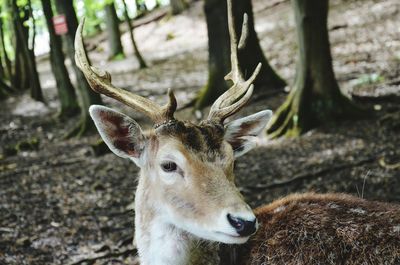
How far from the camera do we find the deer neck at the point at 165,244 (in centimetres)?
326

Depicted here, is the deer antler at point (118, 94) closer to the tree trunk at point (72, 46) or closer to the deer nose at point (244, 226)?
the deer nose at point (244, 226)

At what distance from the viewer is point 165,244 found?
328 centimetres

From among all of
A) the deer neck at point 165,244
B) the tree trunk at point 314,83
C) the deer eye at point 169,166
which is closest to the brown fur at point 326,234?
the deer neck at point 165,244

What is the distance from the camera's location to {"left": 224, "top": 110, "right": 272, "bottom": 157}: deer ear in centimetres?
369

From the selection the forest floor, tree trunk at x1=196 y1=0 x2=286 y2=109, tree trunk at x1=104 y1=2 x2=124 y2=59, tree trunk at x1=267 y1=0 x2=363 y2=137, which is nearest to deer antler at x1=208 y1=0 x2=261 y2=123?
the forest floor

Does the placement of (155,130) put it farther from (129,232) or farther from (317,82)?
(317,82)

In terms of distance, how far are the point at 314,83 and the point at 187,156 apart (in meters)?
5.43

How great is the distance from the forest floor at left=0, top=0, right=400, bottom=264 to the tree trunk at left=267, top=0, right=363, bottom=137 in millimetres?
242

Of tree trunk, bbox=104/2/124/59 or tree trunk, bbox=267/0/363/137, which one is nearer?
tree trunk, bbox=267/0/363/137

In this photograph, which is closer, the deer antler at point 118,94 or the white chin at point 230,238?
the white chin at point 230,238

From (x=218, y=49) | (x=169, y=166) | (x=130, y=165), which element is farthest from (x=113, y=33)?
(x=169, y=166)

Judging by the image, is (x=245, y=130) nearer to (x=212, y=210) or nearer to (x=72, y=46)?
(x=212, y=210)

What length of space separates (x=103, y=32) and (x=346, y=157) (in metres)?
19.2

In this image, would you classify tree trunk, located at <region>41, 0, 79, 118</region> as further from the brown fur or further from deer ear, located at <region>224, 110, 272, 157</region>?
the brown fur
